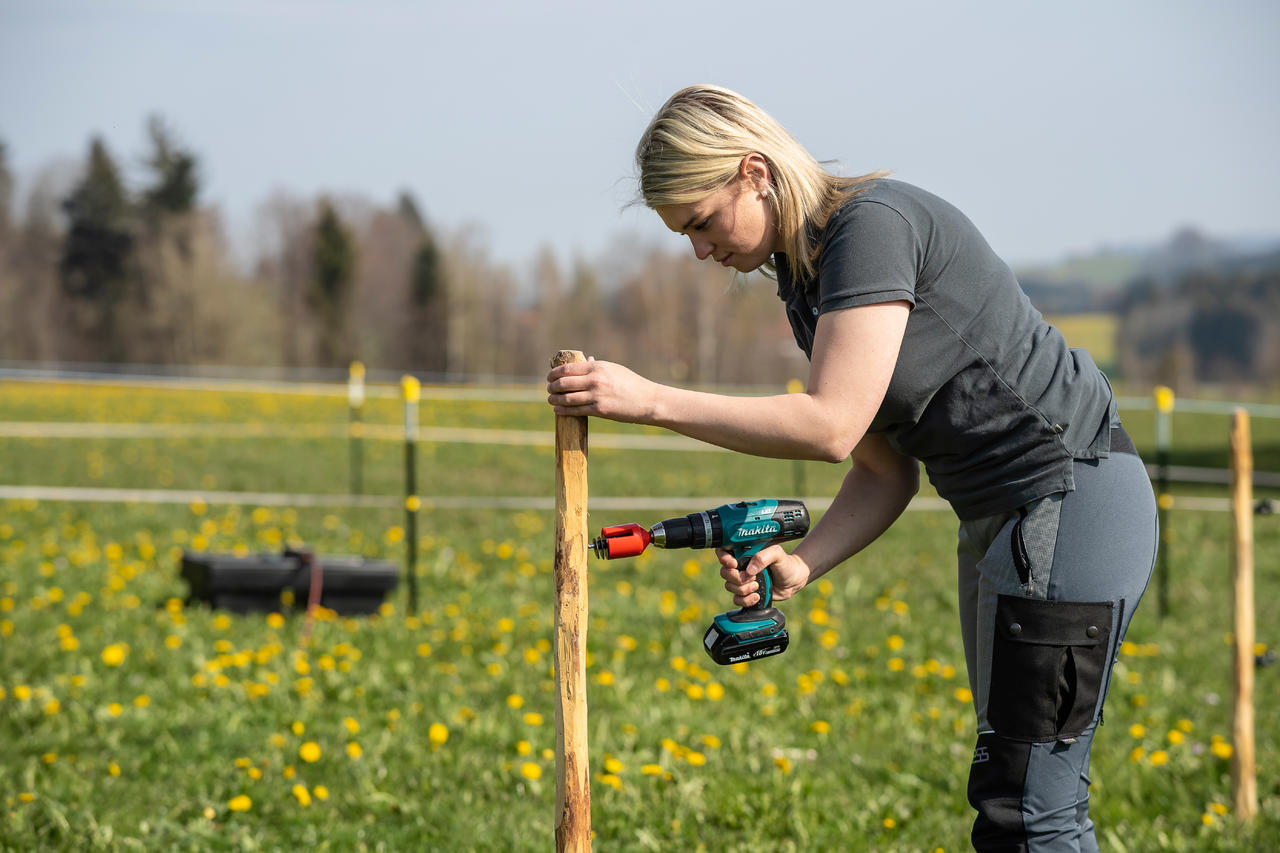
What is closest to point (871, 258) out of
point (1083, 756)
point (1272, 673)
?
point (1083, 756)

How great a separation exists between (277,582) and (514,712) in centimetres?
199

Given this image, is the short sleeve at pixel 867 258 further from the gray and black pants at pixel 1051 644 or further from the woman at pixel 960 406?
the gray and black pants at pixel 1051 644

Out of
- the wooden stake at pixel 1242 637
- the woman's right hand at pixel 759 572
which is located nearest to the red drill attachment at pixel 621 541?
the woman's right hand at pixel 759 572

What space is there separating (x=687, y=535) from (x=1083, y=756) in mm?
888

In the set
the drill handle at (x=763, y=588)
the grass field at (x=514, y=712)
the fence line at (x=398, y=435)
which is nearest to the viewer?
the drill handle at (x=763, y=588)

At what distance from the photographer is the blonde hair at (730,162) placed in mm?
1929

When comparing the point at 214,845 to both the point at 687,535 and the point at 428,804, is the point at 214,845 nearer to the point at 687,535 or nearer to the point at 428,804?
the point at 428,804

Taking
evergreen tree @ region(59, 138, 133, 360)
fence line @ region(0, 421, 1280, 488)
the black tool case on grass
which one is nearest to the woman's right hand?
the black tool case on grass

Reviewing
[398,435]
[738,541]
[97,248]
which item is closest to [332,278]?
[97,248]

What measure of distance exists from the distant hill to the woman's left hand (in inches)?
3661

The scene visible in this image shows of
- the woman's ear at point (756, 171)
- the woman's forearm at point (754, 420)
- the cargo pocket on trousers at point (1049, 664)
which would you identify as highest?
the woman's ear at point (756, 171)

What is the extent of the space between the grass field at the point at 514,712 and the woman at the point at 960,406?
1.36m

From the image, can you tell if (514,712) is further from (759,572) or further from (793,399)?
(793,399)

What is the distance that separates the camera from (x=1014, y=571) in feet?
6.77
